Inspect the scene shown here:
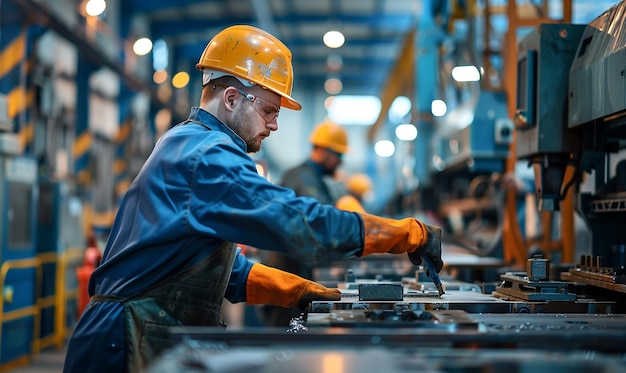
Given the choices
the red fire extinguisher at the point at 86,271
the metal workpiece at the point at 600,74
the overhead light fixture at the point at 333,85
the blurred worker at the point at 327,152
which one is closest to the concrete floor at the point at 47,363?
the red fire extinguisher at the point at 86,271

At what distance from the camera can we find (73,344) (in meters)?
2.33

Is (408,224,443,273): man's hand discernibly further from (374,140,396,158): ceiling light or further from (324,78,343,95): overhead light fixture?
(324,78,343,95): overhead light fixture

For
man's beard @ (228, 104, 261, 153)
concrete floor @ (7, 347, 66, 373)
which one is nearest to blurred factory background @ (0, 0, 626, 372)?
concrete floor @ (7, 347, 66, 373)

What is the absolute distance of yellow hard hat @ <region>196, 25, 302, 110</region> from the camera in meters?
2.54

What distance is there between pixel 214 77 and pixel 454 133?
5.01 metres

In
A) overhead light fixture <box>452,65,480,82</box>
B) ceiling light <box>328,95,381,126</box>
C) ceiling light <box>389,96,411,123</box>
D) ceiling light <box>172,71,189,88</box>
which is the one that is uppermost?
ceiling light <box>328,95,381,126</box>

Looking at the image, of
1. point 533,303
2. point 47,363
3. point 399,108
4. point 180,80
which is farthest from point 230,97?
point 399,108

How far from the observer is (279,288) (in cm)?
274

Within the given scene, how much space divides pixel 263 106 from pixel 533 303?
1080 mm

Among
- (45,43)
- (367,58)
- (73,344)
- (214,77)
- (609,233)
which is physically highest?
(367,58)

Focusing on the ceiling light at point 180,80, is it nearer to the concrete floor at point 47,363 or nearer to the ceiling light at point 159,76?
the ceiling light at point 159,76

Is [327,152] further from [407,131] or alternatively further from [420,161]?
[407,131]

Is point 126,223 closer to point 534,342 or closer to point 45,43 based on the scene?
point 534,342

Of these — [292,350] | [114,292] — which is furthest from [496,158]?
[292,350]
